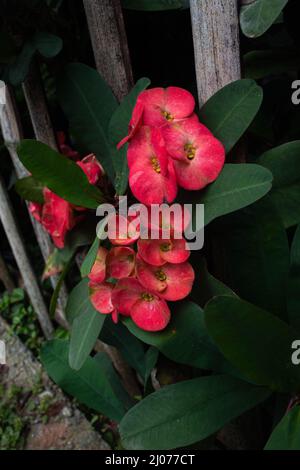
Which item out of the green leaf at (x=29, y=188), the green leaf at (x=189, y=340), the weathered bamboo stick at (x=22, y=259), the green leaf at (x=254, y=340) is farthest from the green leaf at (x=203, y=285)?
the weathered bamboo stick at (x=22, y=259)

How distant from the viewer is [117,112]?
102 centimetres

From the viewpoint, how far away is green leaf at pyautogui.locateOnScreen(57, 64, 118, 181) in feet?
3.51

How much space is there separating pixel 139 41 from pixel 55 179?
1.52ft

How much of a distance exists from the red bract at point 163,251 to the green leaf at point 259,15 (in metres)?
0.35

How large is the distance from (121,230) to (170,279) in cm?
12

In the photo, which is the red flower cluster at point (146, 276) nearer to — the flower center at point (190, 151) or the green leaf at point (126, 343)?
A: the flower center at point (190, 151)

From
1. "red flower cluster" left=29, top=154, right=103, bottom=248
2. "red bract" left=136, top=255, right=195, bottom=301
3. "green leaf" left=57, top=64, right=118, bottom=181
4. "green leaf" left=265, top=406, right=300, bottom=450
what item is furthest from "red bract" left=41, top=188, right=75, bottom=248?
"green leaf" left=265, top=406, right=300, bottom=450

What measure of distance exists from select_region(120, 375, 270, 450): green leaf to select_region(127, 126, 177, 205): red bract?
35 cm

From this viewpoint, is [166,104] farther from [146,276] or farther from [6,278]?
[6,278]

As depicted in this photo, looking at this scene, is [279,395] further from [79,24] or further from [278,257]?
[79,24]

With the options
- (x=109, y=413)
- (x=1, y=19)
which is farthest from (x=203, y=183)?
(x=109, y=413)

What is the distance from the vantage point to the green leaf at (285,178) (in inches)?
37.0

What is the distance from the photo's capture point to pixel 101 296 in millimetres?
1042

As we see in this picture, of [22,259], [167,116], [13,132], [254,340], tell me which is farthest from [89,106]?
[22,259]
